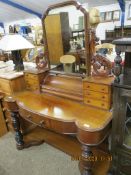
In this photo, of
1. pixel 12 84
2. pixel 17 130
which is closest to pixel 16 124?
pixel 17 130

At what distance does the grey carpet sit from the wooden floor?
67 millimetres

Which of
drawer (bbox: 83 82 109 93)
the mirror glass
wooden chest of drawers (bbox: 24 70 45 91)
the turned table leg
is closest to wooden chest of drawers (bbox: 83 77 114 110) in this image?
drawer (bbox: 83 82 109 93)

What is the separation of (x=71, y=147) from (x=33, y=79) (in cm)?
95

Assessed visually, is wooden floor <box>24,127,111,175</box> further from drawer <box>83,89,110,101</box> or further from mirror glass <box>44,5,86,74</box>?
mirror glass <box>44,5,86,74</box>

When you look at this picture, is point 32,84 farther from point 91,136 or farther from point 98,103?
point 91,136

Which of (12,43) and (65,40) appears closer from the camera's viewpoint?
(65,40)

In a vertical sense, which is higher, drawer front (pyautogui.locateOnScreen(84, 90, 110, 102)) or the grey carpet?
drawer front (pyautogui.locateOnScreen(84, 90, 110, 102))

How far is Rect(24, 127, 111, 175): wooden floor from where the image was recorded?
5.10 feet

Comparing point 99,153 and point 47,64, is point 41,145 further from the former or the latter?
point 47,64

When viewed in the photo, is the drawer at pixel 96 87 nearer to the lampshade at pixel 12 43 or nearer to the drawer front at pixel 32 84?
the drawer front at pixel 32 84

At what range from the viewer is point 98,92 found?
46.4 inches

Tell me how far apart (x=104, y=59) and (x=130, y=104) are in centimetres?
41

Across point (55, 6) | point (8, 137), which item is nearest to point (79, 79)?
point (55, 6)

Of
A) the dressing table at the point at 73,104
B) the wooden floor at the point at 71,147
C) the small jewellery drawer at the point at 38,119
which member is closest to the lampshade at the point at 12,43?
the dressing table at the point at 73,104
